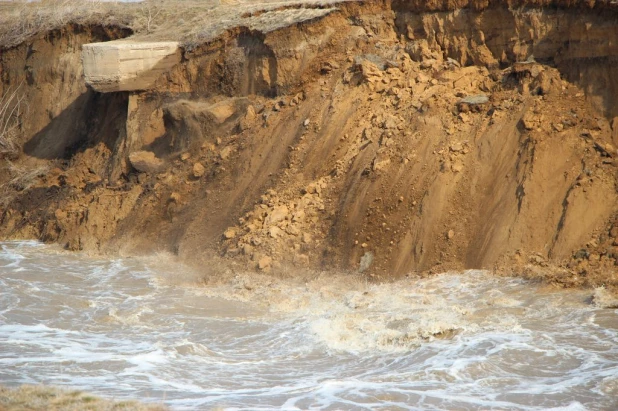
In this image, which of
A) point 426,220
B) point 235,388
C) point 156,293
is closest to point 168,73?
point 156,293

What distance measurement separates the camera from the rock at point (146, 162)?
15.5m

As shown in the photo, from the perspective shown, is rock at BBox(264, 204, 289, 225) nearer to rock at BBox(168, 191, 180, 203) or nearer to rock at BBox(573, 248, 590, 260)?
rock at BBox(168, 191, 180, 203)

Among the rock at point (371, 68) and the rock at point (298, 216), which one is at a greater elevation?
the rock at point (371, 68)

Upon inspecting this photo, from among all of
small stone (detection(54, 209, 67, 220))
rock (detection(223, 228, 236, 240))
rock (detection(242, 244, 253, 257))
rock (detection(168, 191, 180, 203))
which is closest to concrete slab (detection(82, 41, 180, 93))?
small stone (detection(54, 209, 67, 220))

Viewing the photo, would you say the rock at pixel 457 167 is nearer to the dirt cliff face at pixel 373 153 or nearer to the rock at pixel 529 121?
the dirt cliff face at pixel 373 153

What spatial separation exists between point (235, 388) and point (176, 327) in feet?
7.58

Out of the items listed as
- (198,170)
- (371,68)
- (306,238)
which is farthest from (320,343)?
(198,170)

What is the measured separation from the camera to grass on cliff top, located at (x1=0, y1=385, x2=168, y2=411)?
7211 mm

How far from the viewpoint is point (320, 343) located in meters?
9.48

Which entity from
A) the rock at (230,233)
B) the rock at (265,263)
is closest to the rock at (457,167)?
the rock at (265,263)

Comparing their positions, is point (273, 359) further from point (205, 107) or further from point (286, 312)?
point (205, 107)

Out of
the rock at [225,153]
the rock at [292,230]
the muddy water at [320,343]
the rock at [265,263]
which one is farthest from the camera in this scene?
the rock at [225,153]

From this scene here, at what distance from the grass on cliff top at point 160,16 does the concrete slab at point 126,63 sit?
0.51m

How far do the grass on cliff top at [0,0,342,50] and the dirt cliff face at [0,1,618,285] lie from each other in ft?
1.32
